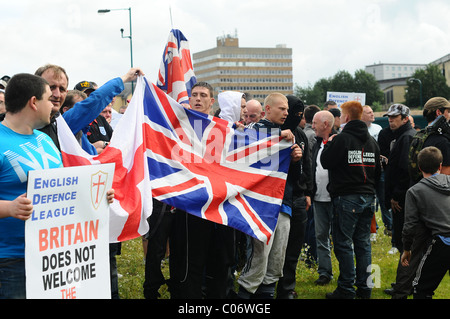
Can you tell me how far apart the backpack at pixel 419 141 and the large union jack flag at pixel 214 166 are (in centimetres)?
188

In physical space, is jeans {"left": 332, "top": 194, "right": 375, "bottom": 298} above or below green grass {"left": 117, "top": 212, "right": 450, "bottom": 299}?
above

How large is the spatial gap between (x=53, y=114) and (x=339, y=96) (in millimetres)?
11245

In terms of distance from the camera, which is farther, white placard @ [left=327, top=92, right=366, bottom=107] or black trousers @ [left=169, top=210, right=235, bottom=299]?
white placard @ [left=327, top=92, right=366, bottom=107]

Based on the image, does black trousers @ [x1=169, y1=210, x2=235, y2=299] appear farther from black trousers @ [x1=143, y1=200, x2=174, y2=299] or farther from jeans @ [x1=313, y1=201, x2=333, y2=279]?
jeans @ [x1=313, y1=201, x2=333, y2=279]

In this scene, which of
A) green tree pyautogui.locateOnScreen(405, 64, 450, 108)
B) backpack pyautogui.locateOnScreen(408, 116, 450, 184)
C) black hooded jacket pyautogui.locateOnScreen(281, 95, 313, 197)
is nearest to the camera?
black hooded jacket pyautogui.locateOnScreen(281, 95, 313, 197)

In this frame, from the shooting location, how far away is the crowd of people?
3.59 meters

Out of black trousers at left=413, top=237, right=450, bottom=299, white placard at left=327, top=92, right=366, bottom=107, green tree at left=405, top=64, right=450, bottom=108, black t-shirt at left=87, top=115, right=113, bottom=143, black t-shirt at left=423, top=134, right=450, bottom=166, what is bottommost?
black trousers at left=413, top=237, right=450, bottom=299

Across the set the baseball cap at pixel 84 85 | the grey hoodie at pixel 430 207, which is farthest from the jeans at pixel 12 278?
the grey hoodie at pixel 430 207

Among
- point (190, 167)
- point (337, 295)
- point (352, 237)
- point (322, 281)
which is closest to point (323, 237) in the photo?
point (322, 281)

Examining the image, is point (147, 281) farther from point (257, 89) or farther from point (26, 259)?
point (257, 89)

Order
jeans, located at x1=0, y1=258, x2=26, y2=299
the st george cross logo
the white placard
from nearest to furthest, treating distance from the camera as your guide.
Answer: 1. jeans, located at x1=0, y1=258, x2=26, y2=299
2. the st george cross logo
3. the white placard

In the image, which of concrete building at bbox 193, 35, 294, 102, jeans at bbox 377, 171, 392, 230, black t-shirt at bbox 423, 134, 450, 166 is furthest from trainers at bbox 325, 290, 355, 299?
concrete building at bbox 193, 35, 294, 102

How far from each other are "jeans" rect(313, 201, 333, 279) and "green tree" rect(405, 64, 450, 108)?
80.8m
